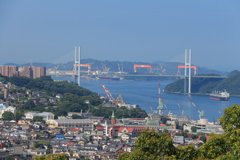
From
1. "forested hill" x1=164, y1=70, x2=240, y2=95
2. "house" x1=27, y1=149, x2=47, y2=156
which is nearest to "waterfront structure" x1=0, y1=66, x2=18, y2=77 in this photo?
"forested hill" x1=164, y1=70, x2=240, y2=95

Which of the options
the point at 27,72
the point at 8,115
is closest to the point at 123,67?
the point at 27,72

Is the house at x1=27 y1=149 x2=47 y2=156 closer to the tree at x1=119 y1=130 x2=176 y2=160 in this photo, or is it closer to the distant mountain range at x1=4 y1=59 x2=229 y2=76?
the tree at x1=119 y1=130 x2=176 y2=160

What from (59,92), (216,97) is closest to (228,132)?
(59,92)

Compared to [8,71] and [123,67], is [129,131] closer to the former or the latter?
[8,71]

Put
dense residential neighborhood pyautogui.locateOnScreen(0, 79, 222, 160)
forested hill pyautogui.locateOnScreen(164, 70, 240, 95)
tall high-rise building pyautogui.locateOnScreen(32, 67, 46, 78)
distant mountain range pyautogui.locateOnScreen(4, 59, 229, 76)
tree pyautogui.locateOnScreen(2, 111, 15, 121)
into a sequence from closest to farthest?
dense residential neighborhood pyautogui.locateOnScreen(0, 79, 222, 160)
tree pyautogui.locateOnScreen(2, 111, 15, 121)
tall high-rise building pyautogui.locateOnScreen(32, 67, 46, 78)
forested hill pyautogui.locateOnScreen(164, 70, 240, 95)
distant mountain range pyautogui.locateOnScreen(4, 59, 229, 76)

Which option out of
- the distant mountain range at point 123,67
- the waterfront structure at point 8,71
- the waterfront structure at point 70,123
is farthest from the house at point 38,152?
the distant mountain range at point 123,67

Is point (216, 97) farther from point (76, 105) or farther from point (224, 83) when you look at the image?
point (76, 105)

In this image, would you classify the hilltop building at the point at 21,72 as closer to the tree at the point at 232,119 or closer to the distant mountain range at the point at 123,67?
the distant mountain range at the point at 123,67

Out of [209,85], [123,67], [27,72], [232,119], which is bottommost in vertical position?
[209,85]
